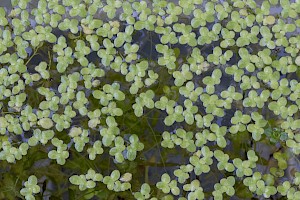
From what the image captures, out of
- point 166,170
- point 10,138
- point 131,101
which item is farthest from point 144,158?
point 10,138

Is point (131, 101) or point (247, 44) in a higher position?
point (247, 44)

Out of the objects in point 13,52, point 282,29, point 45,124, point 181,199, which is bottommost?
point 181,199

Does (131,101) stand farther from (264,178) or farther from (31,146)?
(264,178)

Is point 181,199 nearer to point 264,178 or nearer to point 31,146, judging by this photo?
point 264,178

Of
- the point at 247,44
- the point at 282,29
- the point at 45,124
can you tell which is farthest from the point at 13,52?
the point at 282,29

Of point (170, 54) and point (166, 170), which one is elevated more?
point (170, 54)

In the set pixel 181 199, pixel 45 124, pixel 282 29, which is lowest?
pixel 181 199
